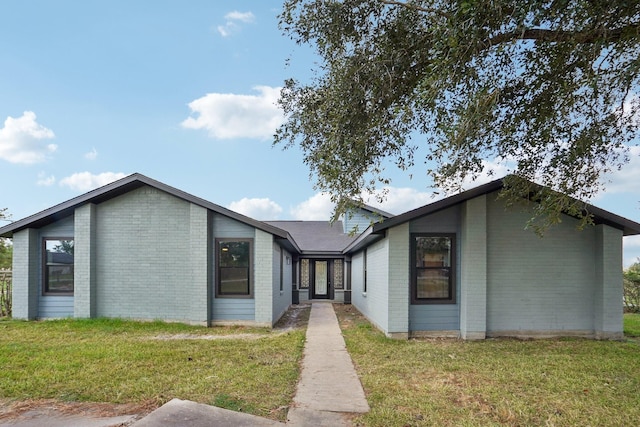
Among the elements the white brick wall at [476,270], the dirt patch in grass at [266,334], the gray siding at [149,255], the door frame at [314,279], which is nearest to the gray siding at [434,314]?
the white brick wall at [476,270]

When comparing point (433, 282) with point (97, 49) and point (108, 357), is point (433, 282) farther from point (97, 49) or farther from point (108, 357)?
point (97, 49)

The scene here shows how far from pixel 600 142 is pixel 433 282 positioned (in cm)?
469

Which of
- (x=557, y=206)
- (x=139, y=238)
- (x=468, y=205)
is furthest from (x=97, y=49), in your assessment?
(x=557, y=206)

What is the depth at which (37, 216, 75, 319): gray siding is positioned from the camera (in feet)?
38.1

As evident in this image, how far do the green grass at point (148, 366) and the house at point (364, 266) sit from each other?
51.6 inches

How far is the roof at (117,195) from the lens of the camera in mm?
10891

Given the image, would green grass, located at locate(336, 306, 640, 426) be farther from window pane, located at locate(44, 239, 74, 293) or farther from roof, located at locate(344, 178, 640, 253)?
window pane, located at locate(44, 239, 74, 293)

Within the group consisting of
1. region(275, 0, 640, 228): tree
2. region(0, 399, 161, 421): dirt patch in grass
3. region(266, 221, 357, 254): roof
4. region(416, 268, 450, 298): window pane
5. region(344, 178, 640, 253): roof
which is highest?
region(275, 0, 640, 228): tree

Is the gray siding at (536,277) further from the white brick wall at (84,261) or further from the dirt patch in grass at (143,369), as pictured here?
the white brick wall at (84,261)

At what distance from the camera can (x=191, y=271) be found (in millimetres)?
11109

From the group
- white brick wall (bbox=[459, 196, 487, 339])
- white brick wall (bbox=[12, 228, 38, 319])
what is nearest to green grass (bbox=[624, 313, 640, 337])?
white brick wall (bbox=[459, 196, 487, 339])

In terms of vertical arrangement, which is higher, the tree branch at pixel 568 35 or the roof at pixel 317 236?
the tree branch at pixel 568 35

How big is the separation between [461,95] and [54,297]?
12.1 m

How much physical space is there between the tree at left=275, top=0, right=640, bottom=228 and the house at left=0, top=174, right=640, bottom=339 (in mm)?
1579
